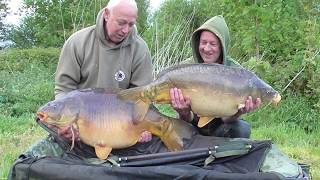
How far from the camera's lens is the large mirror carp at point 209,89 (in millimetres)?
1937

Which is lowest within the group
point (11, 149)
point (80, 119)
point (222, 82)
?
point (11, 149)

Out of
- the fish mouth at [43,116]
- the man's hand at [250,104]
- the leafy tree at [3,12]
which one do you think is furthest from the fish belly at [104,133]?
the leafy tree at [3,12]

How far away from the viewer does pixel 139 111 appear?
1960 millimetres

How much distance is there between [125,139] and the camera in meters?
1.97

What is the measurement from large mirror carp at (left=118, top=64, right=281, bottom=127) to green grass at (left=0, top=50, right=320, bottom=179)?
0.80 m

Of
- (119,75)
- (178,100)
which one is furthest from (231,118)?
(119,75)

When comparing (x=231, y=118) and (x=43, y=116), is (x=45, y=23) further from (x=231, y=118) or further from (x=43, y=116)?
(x=43, y=116)

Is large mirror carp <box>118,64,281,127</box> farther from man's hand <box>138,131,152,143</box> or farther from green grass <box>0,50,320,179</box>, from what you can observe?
green grass <box>0,50,320,179</box>

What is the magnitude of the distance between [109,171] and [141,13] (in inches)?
300

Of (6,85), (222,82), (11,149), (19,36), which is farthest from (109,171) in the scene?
(19,36)

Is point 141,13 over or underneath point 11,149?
over

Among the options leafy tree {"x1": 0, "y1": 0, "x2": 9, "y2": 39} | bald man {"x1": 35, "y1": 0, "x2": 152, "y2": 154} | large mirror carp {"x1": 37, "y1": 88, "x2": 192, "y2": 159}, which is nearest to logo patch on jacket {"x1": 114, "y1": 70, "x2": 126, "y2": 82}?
bald man {"x1": 35, "y1": 0, "x2": 152, "y2": 154}

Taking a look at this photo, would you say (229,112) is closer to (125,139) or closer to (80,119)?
(125,139)

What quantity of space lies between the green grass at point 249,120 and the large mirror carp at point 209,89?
0.80m
